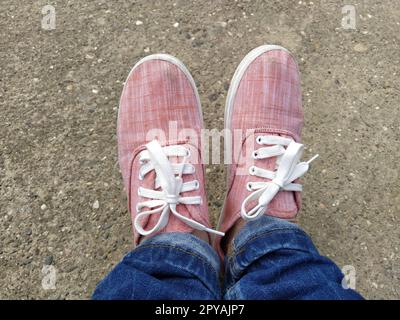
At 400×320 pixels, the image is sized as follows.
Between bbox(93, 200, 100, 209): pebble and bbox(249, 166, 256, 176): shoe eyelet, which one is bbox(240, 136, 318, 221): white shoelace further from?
bbox(93, 200, 100, 209): pebble

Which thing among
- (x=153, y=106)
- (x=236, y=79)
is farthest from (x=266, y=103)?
→ (x=153, y=106)

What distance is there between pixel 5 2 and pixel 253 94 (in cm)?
85

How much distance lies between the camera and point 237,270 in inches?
38.1

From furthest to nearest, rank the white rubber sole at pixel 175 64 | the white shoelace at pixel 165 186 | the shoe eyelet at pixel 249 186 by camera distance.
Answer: the white rubber sole at pixel 175 64 → the shoe eyelet at pixel 249 186 → the white shoelace at pixel 165 186

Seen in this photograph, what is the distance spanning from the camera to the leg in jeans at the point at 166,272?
854 millimetres

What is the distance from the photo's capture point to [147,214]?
1054 mm

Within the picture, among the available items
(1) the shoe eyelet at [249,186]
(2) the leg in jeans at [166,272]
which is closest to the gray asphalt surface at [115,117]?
(1) the shoe eyelet at [249,186]

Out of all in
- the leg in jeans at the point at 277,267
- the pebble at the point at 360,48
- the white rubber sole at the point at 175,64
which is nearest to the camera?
the leg in jeans at the point at 277,267

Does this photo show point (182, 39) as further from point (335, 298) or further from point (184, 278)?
point (335, 298)

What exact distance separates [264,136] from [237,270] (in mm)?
398

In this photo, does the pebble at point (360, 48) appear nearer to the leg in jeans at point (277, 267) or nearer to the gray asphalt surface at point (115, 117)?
the gray asphalt surface at point (115, 117)

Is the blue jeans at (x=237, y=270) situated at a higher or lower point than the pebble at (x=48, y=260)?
higher

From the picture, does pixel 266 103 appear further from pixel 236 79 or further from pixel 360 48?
pixel 360 48

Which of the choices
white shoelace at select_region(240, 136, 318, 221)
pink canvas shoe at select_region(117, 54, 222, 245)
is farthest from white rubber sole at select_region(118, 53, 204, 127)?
white shoelace at select_region(240, 136, 318, 221)
